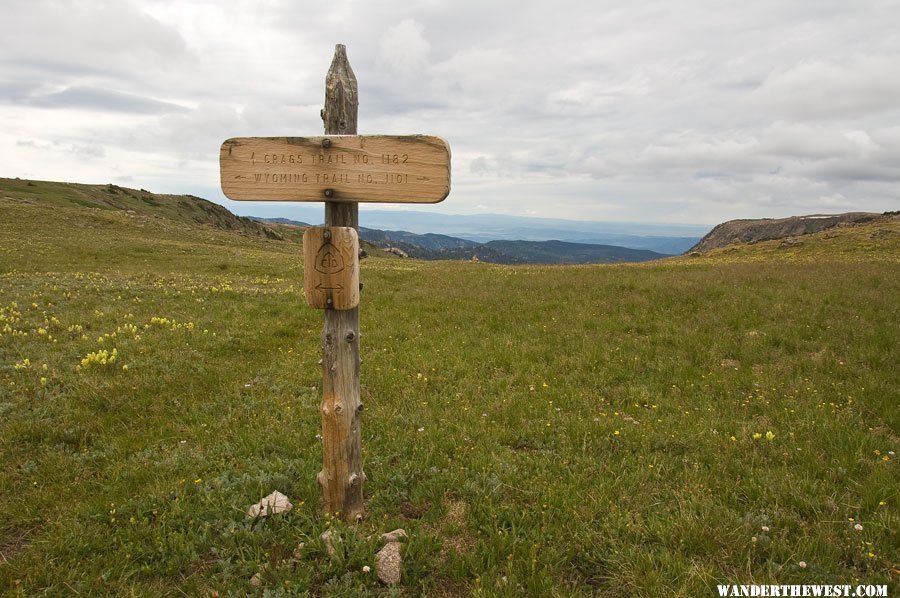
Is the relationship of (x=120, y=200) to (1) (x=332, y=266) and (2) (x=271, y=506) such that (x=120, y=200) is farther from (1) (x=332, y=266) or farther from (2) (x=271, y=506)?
(1) (x=332, y=266)

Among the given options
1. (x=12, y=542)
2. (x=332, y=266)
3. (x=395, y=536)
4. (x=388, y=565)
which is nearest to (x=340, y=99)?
→ (x=332, y=266)

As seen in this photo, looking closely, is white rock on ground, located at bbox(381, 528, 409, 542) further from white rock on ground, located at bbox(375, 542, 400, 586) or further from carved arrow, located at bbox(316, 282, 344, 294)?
carved arrow, located at bbox(316, 282, 344, 294)

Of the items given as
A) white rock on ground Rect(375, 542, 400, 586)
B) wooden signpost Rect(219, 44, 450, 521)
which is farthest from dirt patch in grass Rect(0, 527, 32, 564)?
white rock on ground Rect(375, 542, 400, 586)

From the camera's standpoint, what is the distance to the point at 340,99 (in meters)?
5.13

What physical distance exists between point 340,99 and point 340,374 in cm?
299

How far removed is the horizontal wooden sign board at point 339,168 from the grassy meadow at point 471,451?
3491mm

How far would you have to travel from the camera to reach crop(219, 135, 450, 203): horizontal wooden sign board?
15.3 feet

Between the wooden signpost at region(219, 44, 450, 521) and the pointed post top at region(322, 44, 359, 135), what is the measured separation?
0.01 meters

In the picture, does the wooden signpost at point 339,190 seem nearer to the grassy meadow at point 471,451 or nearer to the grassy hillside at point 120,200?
the grassy meadow at point 471,451

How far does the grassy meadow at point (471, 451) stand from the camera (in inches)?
179

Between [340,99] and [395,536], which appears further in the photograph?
[340,99]

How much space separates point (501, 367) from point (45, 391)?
845cm

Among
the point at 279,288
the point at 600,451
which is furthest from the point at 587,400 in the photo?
the point at 279,288

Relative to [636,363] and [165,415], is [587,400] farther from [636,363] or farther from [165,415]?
[165,415]
